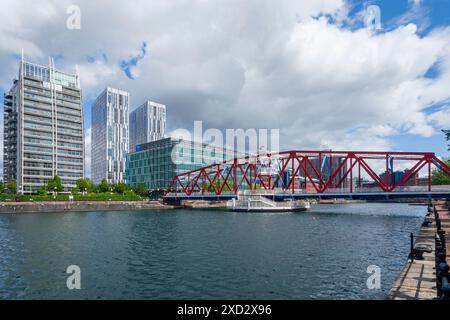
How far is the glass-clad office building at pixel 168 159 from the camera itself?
17000cm

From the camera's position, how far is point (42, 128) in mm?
157875

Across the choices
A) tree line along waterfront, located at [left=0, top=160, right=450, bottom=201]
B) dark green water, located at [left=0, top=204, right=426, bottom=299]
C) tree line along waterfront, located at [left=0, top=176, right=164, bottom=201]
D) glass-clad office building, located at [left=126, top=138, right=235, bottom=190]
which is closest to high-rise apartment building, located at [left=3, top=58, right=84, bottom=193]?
tree line along waterfront, located at [left=0, top=160, right=450, bottom=201]

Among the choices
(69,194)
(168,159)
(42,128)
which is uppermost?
(42,128)

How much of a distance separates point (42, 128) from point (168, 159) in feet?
221

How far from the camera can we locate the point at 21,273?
25.3 metres

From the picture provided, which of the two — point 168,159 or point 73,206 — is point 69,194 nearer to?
point 73,206

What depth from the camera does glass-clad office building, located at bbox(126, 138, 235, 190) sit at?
17000 cm

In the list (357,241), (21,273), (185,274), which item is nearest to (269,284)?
(185,274)

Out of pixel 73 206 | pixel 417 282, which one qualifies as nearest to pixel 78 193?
pixel 73 206

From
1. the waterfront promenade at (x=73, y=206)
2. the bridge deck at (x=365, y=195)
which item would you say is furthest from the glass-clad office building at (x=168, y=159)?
the bridge deck at (x=365, y=195)

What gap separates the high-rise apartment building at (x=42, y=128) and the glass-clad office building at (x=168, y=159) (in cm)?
3550

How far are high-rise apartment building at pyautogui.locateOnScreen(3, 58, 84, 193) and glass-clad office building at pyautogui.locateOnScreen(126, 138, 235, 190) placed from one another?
116ft
